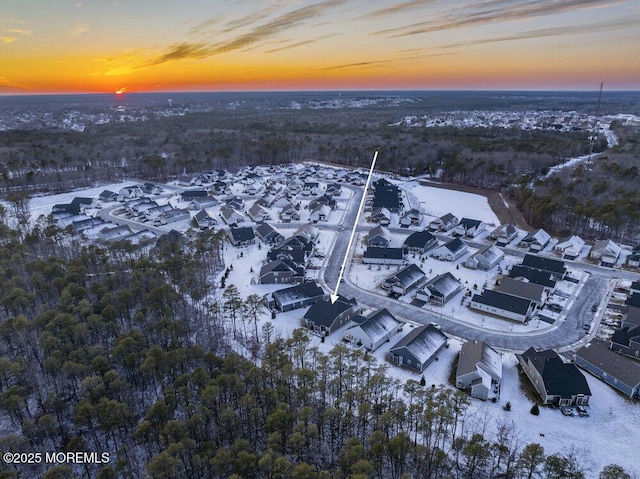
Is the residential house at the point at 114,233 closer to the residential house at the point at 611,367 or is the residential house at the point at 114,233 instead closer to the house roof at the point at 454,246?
the house roof at the point at 454,246

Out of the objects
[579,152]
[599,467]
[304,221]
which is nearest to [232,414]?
[599,467]

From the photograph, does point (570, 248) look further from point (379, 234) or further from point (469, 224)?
point (379, 234)

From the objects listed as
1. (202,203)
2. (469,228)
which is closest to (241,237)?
(202,203)

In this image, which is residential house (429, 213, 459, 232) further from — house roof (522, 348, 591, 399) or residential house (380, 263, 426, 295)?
house roof (522, 348, 591, 399)

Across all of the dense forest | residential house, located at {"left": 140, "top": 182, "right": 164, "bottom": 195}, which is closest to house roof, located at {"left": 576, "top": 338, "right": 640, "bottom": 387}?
the dense forest

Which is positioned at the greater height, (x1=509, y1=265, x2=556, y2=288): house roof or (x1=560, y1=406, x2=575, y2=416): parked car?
(x1=509, y1=265, x2=556, y2=288): house roof
